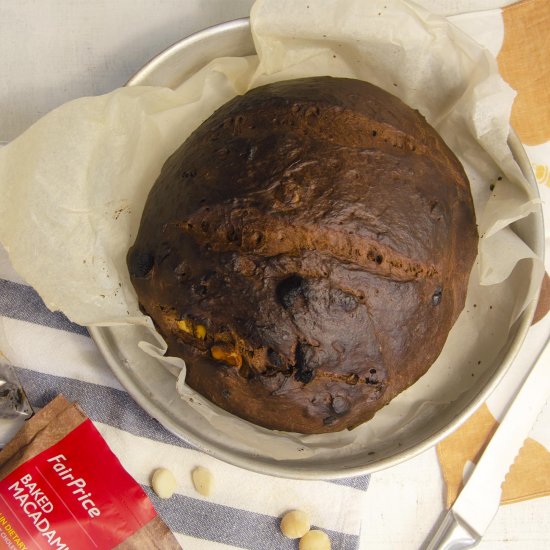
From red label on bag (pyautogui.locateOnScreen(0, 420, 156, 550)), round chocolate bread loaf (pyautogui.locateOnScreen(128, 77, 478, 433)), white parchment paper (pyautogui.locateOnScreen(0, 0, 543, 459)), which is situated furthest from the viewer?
red label on bag (pyautogui.locateOnScreen(0, 420, 156, 550))

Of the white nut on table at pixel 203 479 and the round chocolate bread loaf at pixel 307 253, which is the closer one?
the round chocolate bread loaf at pixel 307 253

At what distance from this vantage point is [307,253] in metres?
0.92

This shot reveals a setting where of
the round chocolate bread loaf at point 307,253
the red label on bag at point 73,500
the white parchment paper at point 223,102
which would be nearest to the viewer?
the round chocolate bread loaf at point 307,253

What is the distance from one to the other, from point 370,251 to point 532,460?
811 mm

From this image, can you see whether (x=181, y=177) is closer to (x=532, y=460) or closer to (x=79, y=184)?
(x=79, y=184)

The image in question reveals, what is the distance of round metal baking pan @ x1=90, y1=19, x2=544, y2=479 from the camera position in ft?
3.70

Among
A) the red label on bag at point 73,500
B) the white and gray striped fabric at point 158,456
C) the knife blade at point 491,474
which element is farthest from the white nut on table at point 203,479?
the knife blade at point 491,474

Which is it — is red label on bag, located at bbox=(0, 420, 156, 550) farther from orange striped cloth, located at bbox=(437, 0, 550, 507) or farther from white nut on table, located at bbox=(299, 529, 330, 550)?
orange striped cloth, located at bbox=(437, 0, 550, 507)

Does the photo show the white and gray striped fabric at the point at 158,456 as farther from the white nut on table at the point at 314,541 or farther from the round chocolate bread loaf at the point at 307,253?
the round chocolate bread loaf at the point at 307,253

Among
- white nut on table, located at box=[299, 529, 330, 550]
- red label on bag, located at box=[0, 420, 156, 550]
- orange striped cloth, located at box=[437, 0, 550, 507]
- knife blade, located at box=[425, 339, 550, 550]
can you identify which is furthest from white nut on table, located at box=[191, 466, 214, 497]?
orange striped cloth, located at box=[437, 0, 550, 507]

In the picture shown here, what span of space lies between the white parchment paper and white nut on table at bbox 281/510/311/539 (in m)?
0.25

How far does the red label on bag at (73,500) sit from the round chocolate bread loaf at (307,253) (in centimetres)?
40

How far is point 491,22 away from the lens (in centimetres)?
129

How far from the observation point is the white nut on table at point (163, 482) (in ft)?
4.25
